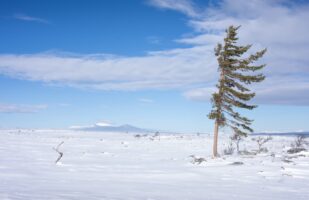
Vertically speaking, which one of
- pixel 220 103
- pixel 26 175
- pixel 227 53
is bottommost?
pixel 26 175

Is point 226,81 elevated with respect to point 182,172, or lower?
elevated

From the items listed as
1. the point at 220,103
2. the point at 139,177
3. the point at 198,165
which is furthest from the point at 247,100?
the point at 139,177

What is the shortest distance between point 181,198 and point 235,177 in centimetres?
856

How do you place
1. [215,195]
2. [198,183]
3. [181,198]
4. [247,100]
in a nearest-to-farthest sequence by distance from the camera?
[181,198] → [215,195] → [198,183] → [247,100]

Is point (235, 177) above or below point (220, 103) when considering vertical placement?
below

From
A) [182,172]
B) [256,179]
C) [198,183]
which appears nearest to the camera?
[198,183]

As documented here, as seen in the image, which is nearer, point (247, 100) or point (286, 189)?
point (286, 189)

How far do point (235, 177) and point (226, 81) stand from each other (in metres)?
14.3

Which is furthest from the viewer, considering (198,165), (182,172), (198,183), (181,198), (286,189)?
(198,165)

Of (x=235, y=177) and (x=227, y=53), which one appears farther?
(x=227, y=53)

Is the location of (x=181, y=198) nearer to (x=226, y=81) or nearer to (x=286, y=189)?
(x=286, y=189)

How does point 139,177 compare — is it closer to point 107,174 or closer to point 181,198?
point 107,174

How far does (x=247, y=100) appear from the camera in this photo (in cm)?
3359

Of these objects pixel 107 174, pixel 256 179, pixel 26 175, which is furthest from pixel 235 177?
pixel 26 175
